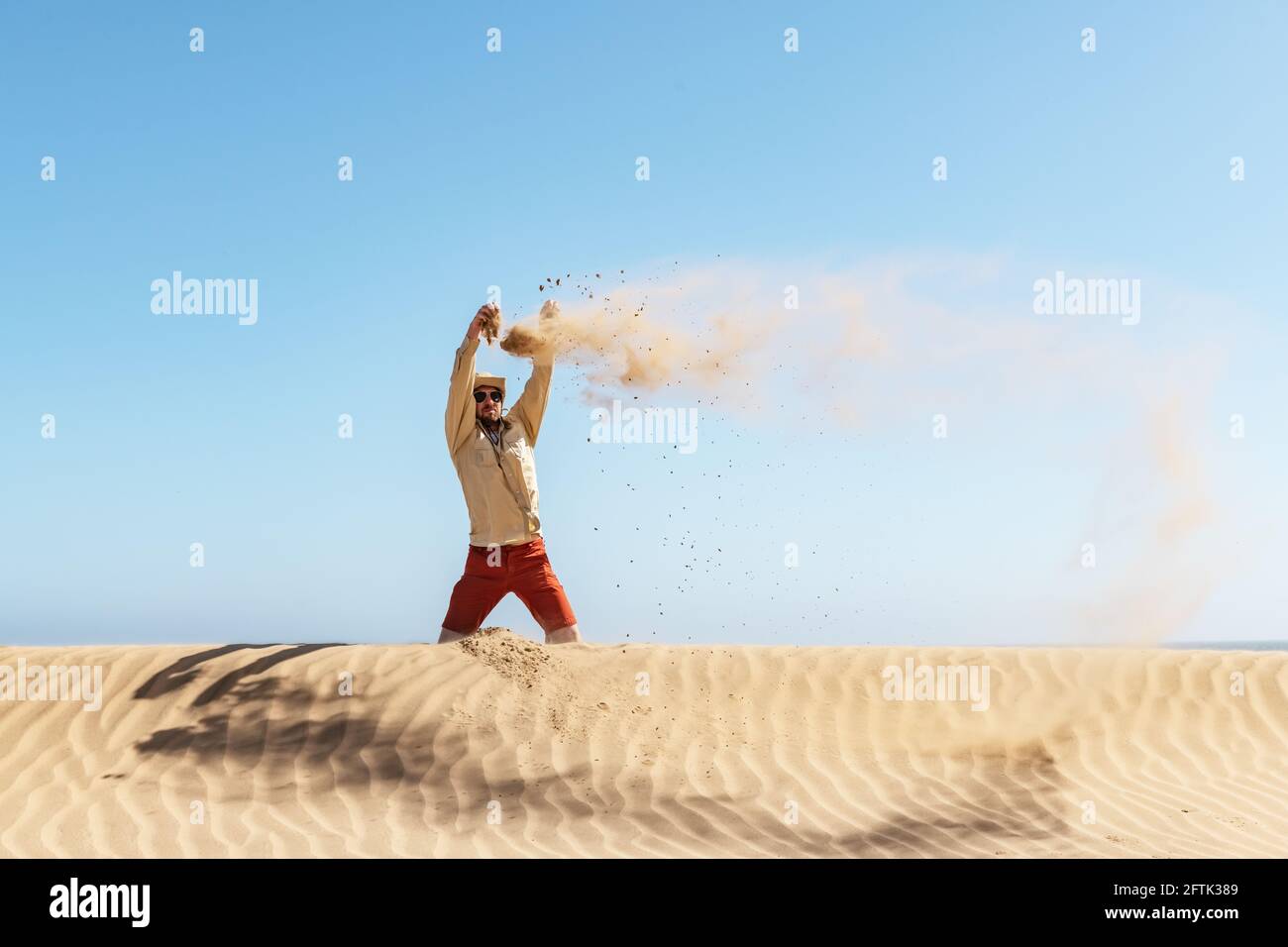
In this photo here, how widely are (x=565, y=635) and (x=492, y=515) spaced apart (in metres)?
1.16

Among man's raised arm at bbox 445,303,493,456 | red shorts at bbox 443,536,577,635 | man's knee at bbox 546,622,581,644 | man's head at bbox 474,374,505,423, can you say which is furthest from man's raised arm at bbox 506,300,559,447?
man's knee at bbox 546,622,581,644

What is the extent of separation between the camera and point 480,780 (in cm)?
752

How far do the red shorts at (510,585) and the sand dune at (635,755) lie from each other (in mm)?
269

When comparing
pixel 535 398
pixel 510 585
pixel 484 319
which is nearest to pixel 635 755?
pixel 510 585

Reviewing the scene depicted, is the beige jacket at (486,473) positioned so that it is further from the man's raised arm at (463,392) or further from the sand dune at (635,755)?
the sand dune at (635,755)

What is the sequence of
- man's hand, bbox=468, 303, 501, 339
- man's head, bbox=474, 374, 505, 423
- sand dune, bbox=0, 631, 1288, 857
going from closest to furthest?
sand dune, bbox=0, 631, 1288, 857 < man's hand, bbox=468, 303, 501, 339 < man's head, bbox=474, 374, 505, 423

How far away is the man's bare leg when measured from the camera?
9.09 m

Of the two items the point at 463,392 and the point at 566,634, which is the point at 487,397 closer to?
the point at 463,392

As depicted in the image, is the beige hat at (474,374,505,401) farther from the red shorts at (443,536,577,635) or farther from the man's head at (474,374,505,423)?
the red shorts at (443,536,577,635)

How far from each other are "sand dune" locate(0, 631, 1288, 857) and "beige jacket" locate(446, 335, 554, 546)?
93 centimetres

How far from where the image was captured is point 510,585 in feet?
29.5
